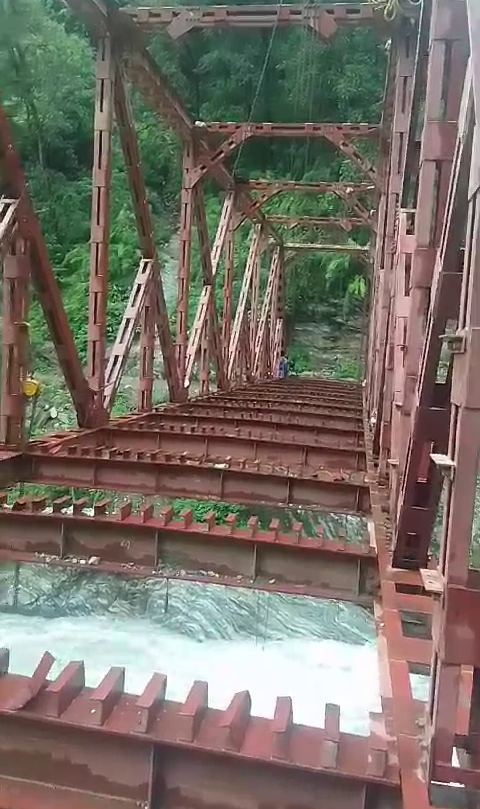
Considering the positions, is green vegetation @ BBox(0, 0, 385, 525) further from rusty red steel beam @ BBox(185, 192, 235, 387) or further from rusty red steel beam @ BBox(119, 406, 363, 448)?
rusty red steel beam @ BBox(119, 406, 363, 448)

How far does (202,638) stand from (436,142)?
476 centimetres

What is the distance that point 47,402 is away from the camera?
66.4 feet

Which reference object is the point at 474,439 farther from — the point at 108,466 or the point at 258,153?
the point at 258,153

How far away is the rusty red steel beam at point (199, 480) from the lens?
19.7 ft

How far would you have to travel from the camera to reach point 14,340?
6.58 m

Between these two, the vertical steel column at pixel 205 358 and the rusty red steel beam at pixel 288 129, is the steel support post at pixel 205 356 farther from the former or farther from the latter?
the rusty red steel beam at pixel 288 129

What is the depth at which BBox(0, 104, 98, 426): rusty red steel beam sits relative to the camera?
255 inches

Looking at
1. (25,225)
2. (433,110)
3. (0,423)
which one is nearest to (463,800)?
(433,110)

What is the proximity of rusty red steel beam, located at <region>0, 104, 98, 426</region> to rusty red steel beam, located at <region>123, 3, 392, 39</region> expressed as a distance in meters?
3.36

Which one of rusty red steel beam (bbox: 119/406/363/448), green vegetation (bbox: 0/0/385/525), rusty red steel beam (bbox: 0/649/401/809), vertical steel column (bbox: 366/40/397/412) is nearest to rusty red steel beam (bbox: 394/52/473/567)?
rusty red steel beam (bbox: 0/649/401/809)

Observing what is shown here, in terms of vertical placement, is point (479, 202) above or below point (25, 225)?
below

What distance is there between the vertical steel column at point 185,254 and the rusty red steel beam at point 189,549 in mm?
7759

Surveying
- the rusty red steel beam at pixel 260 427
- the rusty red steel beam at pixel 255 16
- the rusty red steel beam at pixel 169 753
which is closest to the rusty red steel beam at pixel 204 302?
the rusty red steel beam at pixel 260 427

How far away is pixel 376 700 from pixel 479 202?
4.10 m
